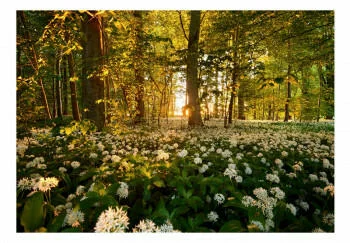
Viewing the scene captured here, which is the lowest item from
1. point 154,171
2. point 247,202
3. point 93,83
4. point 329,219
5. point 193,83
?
point 329,219

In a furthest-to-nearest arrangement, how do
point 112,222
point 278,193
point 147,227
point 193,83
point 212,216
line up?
point 193,83, point 278,193, point 212,216, point 147,227, point 112,222

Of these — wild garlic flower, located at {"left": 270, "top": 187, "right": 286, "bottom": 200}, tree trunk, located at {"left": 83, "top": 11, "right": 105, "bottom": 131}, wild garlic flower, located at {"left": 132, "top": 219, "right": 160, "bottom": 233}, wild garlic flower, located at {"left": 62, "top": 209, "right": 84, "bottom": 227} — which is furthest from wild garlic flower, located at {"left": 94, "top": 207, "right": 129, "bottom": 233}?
tree trunk, located at {"left": 83, "top": 11, "right": 105, "bottom": 131}

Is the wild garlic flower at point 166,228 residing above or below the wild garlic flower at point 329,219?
above

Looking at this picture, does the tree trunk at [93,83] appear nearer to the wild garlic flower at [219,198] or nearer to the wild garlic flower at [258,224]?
the wild garlic flower at [219,198]

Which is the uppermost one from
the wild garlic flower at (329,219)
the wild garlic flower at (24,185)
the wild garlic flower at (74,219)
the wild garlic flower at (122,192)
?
the wild garlic flower at (24,185)

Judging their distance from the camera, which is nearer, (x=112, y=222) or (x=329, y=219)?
(x=112, y=222)

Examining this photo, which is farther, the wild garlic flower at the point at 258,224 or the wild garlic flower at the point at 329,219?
the wild garlic flower at the point at 329,219

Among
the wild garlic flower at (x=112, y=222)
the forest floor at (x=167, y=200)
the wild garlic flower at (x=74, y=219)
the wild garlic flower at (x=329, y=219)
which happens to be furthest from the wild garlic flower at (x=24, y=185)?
the wild garlic flower at (x=329, y=219)

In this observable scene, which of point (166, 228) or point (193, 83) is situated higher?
point (193, 83)

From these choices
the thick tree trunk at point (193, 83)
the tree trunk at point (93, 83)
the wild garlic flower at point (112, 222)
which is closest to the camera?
the wild garlic flower at point (112, 222)
